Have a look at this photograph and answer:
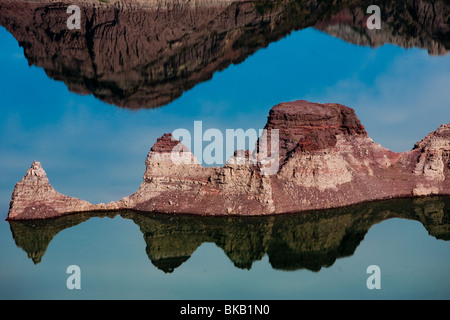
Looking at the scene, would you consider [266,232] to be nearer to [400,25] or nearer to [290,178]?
[290,178]

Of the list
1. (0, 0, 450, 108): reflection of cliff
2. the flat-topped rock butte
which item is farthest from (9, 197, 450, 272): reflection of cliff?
(0, 0, 450, 108): reflection of cliff

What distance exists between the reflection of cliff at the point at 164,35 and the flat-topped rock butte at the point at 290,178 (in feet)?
29.8

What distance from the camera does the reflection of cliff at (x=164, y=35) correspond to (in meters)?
49.0

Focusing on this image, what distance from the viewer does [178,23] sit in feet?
178

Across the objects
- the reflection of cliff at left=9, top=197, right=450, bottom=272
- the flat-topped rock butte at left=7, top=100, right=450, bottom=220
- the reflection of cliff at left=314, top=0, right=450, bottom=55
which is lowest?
the reflection of cliff at left=9, top=197, right=450, bottom=272

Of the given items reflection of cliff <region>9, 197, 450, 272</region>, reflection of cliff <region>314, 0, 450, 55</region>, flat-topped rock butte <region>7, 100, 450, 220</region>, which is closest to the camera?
reflection of cliff <region>9, 197, 450, 272</region>

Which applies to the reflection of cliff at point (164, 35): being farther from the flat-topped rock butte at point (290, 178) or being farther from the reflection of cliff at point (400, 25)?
the flat-topped rock butte at point (290, 178)

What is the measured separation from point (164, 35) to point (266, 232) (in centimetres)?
3065

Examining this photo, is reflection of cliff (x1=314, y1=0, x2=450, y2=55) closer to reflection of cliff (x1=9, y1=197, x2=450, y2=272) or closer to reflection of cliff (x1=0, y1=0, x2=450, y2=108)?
reflection of cliff (x1=0, y1=0, x2=450, y2=108)

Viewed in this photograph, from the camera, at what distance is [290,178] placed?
40.9 meters

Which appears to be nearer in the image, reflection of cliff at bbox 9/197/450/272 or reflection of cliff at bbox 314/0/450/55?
reflection of cliff at bbox 9/197/450/272

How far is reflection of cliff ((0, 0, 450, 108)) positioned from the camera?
48969 millimetres

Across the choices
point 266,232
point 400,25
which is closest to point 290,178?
point 266,232

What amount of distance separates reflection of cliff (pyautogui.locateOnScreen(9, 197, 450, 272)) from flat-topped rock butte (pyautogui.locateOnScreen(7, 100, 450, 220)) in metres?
1.43
